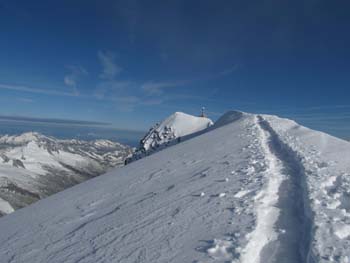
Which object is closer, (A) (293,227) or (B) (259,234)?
(B) (259,234)

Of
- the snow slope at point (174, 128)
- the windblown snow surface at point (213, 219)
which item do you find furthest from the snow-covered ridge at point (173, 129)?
the windblown snow surface at point (213, 219)

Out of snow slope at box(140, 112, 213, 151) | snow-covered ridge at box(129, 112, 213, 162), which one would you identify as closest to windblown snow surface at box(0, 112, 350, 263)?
snow-covered ridge at box(129, 112, 213, 162)

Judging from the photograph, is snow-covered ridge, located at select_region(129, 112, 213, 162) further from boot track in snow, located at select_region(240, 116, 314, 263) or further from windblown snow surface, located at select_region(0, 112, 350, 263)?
boot track in snow, located at select_region(240, 116, 314, 263)

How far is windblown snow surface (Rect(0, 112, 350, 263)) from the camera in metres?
5.45

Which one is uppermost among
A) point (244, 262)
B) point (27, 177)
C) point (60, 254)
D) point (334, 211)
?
point (334, 211)

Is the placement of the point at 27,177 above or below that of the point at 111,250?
below

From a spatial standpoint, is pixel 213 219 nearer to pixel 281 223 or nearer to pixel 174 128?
pixel 281 223

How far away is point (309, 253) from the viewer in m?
4.89

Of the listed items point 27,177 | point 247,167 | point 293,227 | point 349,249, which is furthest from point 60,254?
point 27,177

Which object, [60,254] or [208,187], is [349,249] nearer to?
[208,187]

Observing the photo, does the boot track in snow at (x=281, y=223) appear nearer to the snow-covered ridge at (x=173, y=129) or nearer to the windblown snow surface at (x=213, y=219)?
the windblown snow surface at (x=213, y=219)

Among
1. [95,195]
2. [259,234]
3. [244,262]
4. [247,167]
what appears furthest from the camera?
[95,195]

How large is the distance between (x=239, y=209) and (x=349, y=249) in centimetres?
259

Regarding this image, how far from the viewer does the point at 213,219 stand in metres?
6.93
